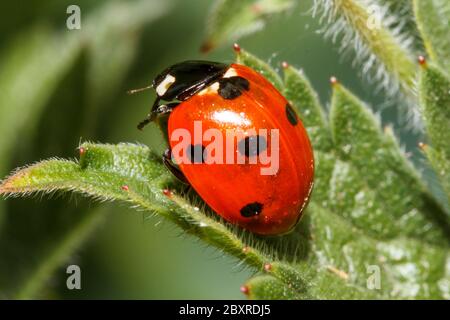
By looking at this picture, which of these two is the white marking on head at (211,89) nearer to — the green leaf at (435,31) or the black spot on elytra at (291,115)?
the black spot on elytra at (291,115)

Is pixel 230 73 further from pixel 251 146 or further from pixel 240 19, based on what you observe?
pixel 240 19

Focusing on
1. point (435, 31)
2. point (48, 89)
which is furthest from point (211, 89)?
point (48, 89)

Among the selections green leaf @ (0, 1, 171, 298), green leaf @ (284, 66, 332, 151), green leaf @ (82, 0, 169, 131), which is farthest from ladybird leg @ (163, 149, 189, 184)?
green leaf @ (82, 0, 169, 131)

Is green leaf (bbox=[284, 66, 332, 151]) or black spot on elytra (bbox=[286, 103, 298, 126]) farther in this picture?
green leaf (bbox=[284, 66, 332, 151])

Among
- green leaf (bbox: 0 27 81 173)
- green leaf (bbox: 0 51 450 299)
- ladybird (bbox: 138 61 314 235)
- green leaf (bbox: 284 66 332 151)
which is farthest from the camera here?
green leaf (bbox: 0 27 81 173)

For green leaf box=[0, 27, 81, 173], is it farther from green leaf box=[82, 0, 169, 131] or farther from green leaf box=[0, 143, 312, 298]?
green leaf box=[0, 143, 312, 298]

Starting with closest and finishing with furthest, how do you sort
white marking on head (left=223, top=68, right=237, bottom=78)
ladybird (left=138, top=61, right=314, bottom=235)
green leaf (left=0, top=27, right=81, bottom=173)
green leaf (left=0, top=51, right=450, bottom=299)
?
green leaf (left=0, top=51, right=450, bottom=299)
ladybird (left=138, top=61, right=314, bottom=235)
white marking on head (left=223, top=68, right=237, bottom=78)
green leaf (left=0, top=27, right=81, bottom=173)
